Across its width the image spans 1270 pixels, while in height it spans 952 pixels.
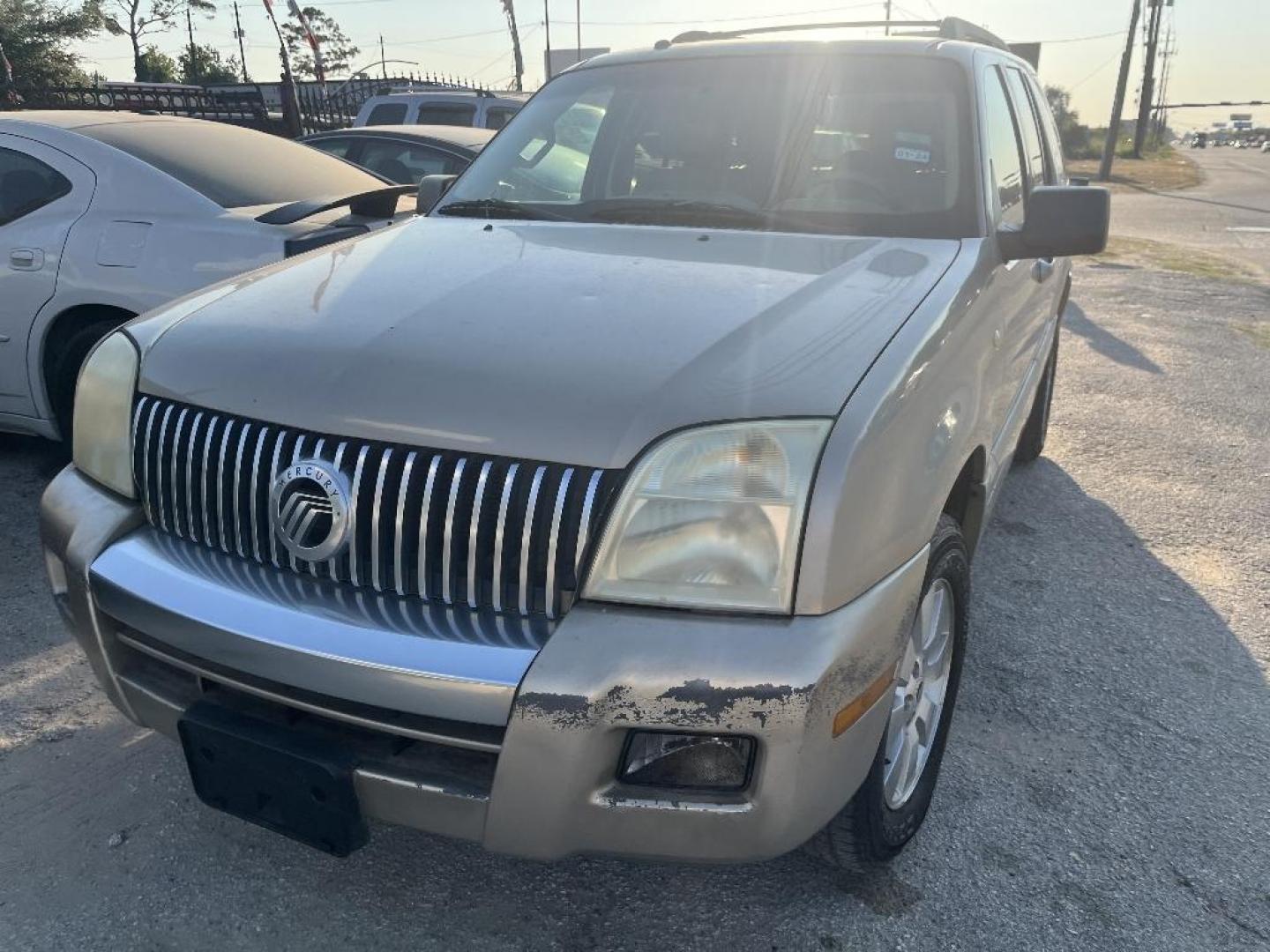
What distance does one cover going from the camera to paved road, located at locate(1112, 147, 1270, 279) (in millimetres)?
14844

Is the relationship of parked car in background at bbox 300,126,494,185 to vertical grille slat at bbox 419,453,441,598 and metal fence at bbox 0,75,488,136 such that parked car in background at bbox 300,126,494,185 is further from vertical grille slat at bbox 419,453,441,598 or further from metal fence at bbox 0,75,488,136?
metal fence at bbox 0,75,488,136

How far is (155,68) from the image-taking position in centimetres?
5700

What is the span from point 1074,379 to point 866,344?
5.39m

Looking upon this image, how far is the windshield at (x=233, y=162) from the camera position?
A: 4.43 metres

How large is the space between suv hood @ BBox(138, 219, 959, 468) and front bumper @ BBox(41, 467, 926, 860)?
31 centimetres

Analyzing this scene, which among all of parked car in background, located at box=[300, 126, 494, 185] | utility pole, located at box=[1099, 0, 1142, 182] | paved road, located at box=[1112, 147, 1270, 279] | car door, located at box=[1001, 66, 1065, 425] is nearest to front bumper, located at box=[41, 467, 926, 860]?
car door, located at box=[1001, 66, 1065, 425]

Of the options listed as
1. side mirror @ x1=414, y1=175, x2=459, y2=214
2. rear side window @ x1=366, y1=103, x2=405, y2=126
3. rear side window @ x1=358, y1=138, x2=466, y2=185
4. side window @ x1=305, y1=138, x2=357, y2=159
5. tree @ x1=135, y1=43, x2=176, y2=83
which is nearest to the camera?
side mirror @ x1=414, y1=175, x2=459, y2=214

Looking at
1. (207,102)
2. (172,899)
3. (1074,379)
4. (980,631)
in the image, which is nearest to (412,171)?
(1074,379)

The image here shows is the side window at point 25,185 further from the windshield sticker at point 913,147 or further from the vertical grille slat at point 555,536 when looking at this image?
the vertical grille slat at point 555,536

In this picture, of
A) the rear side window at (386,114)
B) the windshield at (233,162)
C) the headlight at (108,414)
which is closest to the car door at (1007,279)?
the headlight at (108,414)

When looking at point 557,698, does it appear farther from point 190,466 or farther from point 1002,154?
point 1002,154

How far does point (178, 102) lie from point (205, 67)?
4679cm

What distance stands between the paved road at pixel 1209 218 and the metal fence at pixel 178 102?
13709 mm

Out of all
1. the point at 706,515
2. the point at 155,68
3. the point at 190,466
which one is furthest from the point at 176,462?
the point at 155,68
